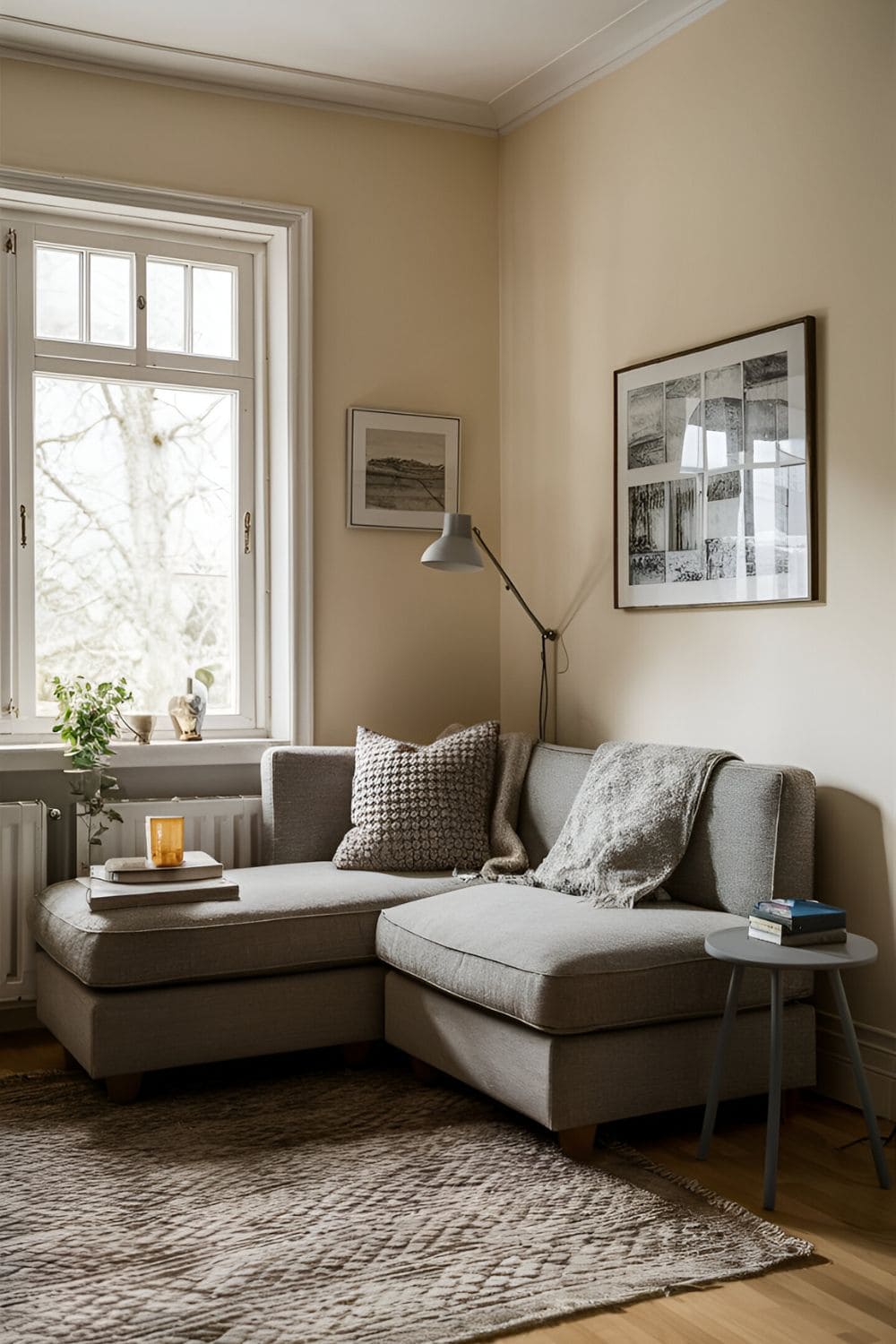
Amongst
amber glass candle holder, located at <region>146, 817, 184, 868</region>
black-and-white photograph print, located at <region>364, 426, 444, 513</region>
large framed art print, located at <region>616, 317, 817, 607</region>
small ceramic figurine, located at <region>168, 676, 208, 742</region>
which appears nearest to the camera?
large framed art print, located at <region>616, 317, 817, 607</region>

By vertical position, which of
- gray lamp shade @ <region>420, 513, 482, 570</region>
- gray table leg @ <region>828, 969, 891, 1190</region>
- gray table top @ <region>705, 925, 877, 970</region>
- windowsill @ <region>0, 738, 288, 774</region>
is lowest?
gray table leg @ <region>828, 969, 891, 1190</region>

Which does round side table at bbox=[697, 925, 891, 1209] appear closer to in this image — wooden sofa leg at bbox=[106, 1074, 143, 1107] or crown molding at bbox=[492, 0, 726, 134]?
wooden sofa leg at bbox=[106, 1074, 143, 1107]

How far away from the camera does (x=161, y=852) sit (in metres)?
3.35

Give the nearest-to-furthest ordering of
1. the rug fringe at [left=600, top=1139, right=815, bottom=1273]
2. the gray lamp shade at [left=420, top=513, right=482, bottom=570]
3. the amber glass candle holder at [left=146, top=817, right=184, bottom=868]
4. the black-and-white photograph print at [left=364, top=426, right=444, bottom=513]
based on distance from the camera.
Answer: the rug fringe at [left=600, top=1139, right=815, bottom=1273], the amber glass candle holder at [left=146, top=817, right=184, bottom=868], the gray lamp shade at [left=420, top=513, right=482, bottom=570], the black-and-white photograph print at [left=364, top=426, right=444, bottom=513]

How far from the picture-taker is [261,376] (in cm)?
434

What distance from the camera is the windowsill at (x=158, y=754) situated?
378 centimetres

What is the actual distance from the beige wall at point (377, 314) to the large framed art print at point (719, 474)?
30.0 inches

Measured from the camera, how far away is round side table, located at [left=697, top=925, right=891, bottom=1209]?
2477mm

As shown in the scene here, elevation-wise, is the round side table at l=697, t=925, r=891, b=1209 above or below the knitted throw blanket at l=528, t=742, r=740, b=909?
below

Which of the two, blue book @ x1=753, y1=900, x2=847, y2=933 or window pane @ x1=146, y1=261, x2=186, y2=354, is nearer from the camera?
blue book @ x1=753, y1=900, x2=847, y2=933

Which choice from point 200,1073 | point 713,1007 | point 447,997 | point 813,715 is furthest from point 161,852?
point 813,715

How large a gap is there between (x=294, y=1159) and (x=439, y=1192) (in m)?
0.35

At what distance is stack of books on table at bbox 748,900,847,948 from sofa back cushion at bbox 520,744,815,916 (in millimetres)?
275

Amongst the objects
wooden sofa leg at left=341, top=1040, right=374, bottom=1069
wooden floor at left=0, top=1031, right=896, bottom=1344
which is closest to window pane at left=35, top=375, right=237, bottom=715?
wooden sofa leg at left=341, top=1040, right=374, bottom=1069
